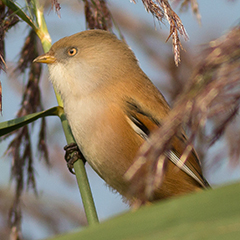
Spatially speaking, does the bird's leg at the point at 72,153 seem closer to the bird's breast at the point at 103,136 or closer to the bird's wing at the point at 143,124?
the bird's breast at the point at 103,136

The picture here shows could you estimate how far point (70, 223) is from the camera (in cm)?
429

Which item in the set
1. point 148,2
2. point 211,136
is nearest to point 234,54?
point 211,136

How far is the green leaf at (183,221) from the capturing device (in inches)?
24.1

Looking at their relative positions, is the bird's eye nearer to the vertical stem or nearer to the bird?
the bird

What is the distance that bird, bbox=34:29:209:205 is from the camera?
2.84 metres

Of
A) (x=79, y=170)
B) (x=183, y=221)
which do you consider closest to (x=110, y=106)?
(x=79, y=170)

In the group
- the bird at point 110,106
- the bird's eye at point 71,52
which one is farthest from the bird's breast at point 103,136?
the bird's eye at point 71,52

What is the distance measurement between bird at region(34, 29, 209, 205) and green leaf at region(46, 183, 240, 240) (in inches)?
76.4

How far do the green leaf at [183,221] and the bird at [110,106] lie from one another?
1.94m

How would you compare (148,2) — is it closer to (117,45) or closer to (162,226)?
(117,45)

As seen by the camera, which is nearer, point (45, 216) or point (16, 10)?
point (16, 10)

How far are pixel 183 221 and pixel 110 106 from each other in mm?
2308

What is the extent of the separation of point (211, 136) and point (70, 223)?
11.2ft

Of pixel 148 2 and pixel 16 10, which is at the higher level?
pixel 16 10
